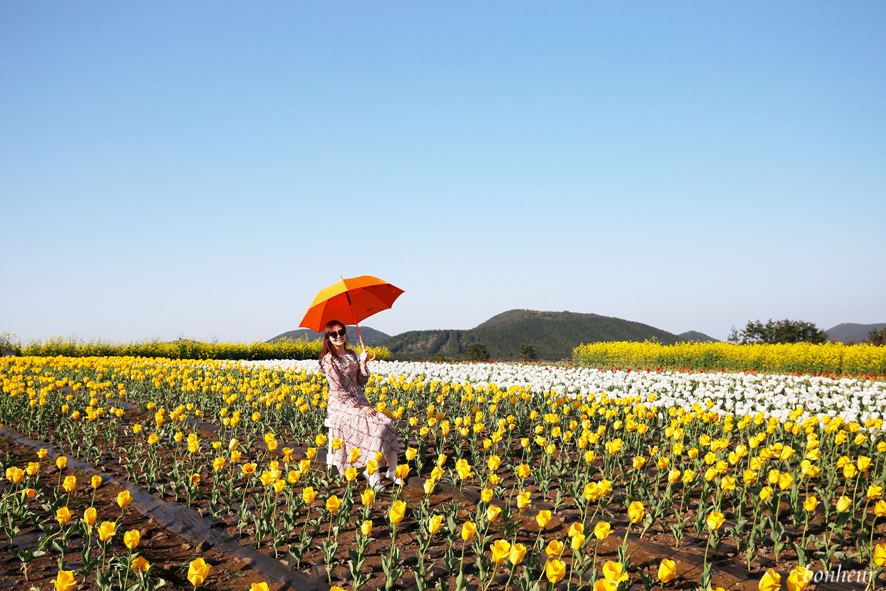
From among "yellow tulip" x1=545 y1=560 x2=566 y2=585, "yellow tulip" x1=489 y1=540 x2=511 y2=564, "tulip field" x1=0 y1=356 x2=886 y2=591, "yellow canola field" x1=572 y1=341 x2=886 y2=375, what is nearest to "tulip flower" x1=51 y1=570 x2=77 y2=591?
"tulip field" x1=0 y1=356 x2=886 y2=591

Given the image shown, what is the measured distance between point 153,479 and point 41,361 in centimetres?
1185

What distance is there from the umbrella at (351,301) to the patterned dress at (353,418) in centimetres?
32

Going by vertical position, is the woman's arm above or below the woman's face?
below

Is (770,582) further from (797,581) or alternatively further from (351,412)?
(351,412)

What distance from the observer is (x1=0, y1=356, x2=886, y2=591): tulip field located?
3.14 meters

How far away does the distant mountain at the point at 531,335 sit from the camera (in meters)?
62.3

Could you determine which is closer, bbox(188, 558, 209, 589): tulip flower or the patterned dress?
bbox(188, 558, 209, 589): tulip flower

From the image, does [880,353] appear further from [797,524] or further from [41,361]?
[41,361]

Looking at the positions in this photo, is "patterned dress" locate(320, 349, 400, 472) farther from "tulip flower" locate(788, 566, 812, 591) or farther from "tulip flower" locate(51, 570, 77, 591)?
"tulip flower" locate(788, 566, 812, 591)

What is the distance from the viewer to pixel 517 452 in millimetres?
6027

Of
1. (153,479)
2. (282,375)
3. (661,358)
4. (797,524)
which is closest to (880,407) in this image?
(797,524)

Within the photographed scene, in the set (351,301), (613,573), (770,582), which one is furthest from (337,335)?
(770,582)

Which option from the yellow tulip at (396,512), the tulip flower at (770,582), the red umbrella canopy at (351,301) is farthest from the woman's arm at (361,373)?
the tulip flower at (770,582)

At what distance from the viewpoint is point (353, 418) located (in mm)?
5082
